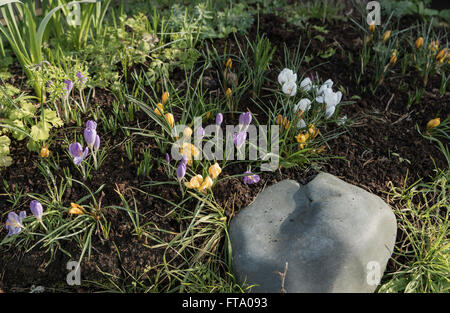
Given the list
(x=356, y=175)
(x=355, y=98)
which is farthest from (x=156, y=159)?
(x=355, y=98)

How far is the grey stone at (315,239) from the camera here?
1.96m

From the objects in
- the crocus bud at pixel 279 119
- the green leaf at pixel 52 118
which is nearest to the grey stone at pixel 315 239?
the crocus bud at pixel 279 119

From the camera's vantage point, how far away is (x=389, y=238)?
2.14 meters

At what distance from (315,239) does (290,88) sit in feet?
3.01

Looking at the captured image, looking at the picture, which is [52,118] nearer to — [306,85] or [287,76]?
[287,76]

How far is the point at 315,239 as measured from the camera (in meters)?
2.03

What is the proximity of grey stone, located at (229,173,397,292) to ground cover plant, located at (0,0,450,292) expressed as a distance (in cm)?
9

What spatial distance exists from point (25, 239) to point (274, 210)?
4.17 feet

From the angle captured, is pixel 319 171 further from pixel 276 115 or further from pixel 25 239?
pixel 25 239

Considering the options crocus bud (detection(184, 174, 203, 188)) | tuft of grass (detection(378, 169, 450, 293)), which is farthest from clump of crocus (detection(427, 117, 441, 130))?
crocus bud (detection(184, 174, 203, 188))

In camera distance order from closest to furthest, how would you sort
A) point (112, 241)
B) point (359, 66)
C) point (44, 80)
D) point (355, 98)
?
point (112, 241) → point (44, 80) → point (355, 98) → point (359, 66)

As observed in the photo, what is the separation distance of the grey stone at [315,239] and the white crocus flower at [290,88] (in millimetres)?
564

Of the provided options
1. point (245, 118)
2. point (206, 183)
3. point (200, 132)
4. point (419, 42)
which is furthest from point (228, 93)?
point (419, 42)

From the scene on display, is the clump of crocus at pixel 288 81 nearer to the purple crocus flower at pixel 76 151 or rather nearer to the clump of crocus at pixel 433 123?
the clump of crocus at pixel 433 123
